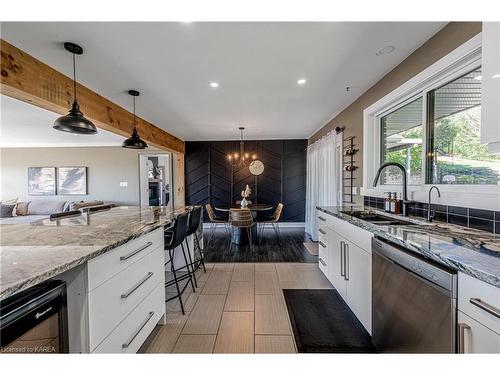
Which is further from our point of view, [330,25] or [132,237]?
[330,25]

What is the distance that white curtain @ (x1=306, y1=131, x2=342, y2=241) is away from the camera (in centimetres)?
382

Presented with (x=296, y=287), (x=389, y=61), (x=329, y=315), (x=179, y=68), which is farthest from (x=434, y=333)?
(x=179, y=68)

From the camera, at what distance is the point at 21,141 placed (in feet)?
19.6

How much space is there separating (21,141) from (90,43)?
639 centimetres

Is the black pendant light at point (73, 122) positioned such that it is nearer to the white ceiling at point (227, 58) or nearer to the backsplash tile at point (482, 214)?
the white ceiling at point (227, 58)

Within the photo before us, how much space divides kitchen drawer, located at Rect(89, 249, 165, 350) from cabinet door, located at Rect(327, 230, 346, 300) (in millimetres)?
1688

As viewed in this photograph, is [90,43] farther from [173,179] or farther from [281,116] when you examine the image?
[173,179]

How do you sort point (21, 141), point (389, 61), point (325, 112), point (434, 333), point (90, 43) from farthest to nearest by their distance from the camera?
point (21, 141)
point (325, 112)
point (389, 61)
point (90, 43)
point (434, 333)

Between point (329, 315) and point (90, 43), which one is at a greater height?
point (90, 43)

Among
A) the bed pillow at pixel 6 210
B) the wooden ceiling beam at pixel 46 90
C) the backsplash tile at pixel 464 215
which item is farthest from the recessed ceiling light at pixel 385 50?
the bed pillow at pixel 6 210

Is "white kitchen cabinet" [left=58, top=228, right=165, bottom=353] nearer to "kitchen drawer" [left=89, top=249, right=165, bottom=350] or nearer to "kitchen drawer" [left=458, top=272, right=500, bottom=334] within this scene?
"kitchen drawer" [left=89, top=249, right=165, bottom=350]

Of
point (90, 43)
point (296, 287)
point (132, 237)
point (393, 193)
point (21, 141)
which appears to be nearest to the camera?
point (132, 237)

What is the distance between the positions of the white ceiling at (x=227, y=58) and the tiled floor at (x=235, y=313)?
235cm

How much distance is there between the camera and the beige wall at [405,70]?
1.54 m
